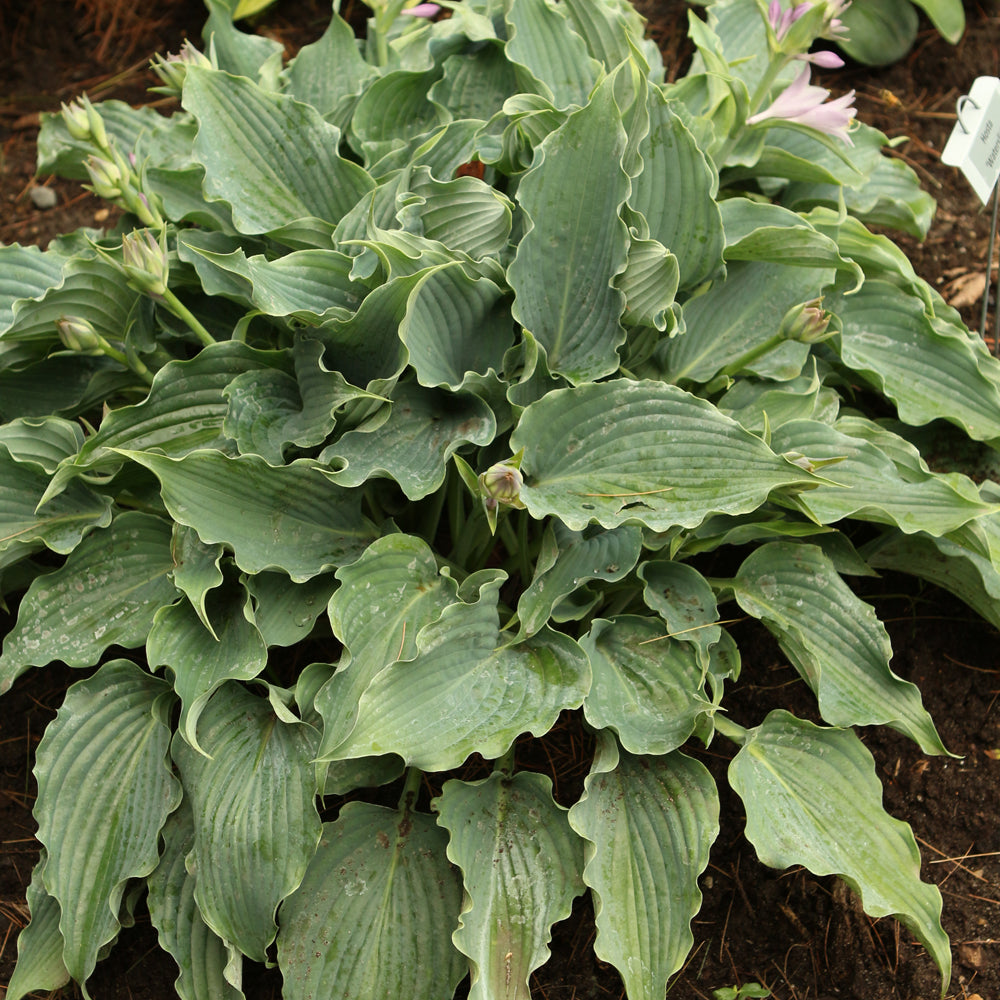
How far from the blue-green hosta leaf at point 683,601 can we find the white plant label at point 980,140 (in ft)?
3.87

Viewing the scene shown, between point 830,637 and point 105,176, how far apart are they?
181cm

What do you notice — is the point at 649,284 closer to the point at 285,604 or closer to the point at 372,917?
the point at 285,604

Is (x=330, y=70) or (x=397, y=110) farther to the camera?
(x=330, y=70)

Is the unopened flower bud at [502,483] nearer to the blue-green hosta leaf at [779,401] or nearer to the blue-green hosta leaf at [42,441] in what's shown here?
the blue-green hosta leaf at [779,401]

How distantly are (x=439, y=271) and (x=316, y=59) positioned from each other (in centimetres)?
122

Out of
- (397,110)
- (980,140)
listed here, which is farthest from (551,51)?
(980,140)

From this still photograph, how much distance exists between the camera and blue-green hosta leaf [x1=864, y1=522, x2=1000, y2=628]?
223 cm

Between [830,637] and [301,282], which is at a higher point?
[301,282]

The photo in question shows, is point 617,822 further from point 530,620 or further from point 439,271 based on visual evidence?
point 439,271

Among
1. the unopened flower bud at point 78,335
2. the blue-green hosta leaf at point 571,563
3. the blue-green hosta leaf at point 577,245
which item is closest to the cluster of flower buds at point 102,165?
the unopened flower bud at point 78,335

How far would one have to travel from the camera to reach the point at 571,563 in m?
2.06

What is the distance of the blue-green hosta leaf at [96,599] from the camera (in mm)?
2080

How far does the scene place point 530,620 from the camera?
1949 millimetres

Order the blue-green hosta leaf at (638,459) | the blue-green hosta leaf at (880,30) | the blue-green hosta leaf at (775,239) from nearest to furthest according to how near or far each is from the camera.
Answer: the blue-green hosta leaf at (638,459) < the blue-green hosta leaf at (775,239) < the blue-green hosta leaf at (880,30)
